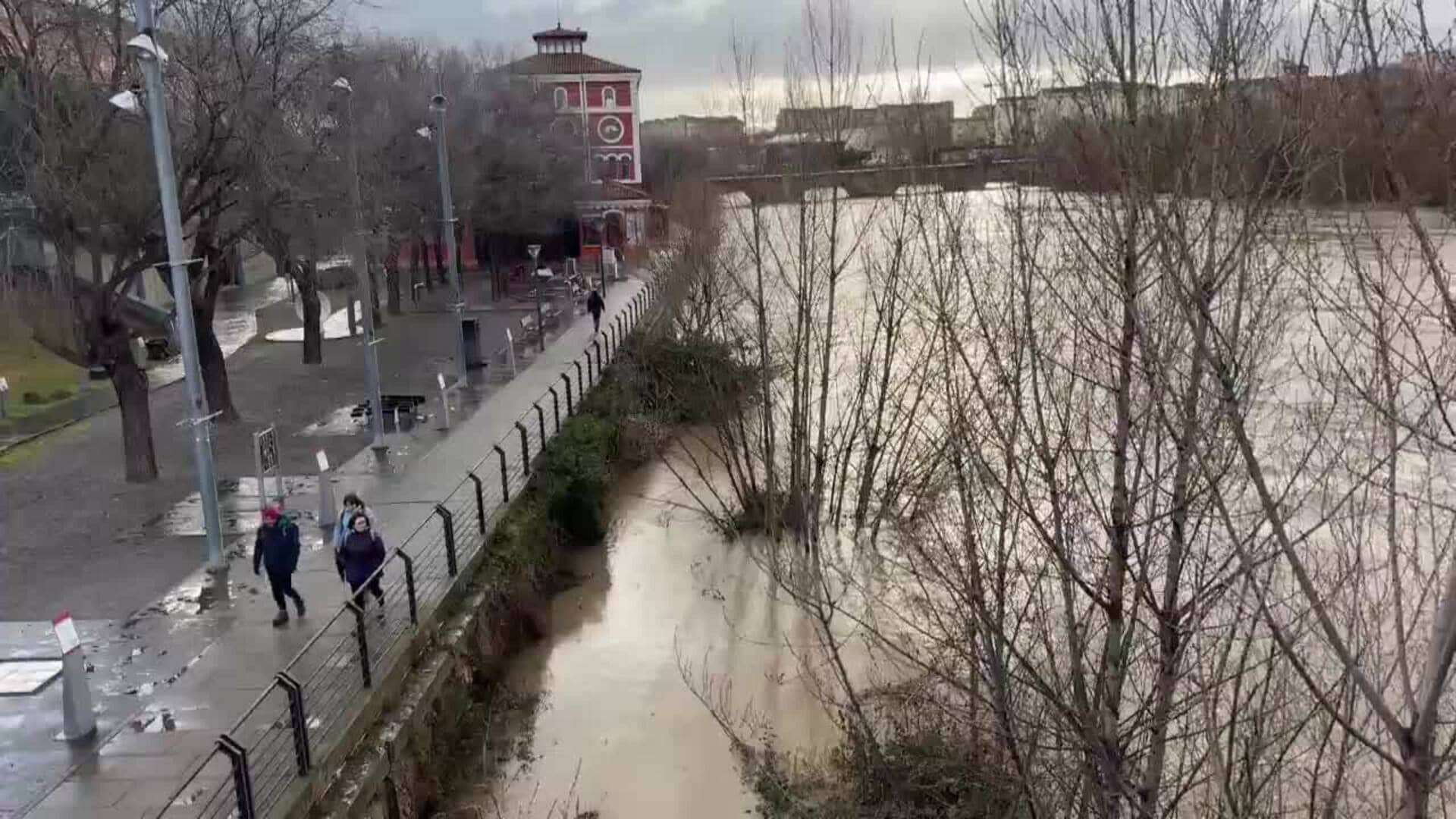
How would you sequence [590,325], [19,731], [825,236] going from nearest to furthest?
[19,731] < [825,236] < [590,325]

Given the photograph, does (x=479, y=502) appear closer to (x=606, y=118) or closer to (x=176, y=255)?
(x=176, y=255)

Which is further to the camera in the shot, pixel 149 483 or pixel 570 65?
pixel 570 65

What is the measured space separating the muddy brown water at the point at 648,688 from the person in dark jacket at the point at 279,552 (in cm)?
222

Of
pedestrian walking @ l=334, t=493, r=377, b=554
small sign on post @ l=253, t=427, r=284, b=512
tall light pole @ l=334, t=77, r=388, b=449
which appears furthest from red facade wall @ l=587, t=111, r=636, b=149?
pedestrian walking @ l=334, t=493, r=377, b=554

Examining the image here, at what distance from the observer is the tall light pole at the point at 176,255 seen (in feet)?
33.4

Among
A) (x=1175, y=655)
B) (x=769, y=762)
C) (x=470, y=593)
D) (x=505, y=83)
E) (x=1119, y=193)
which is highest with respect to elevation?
(x=505, y=83)

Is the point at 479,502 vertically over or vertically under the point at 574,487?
over

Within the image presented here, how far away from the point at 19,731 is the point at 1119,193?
7719 millimetres

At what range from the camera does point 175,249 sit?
10.6 m

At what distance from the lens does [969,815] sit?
8102mm

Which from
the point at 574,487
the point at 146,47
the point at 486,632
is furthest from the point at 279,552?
the point at 574,487

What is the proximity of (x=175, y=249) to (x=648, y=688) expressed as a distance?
20.1 feet

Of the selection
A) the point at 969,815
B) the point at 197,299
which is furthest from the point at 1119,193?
the point at 197,299

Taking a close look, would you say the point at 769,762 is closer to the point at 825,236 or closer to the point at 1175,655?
the point at 1175,655
